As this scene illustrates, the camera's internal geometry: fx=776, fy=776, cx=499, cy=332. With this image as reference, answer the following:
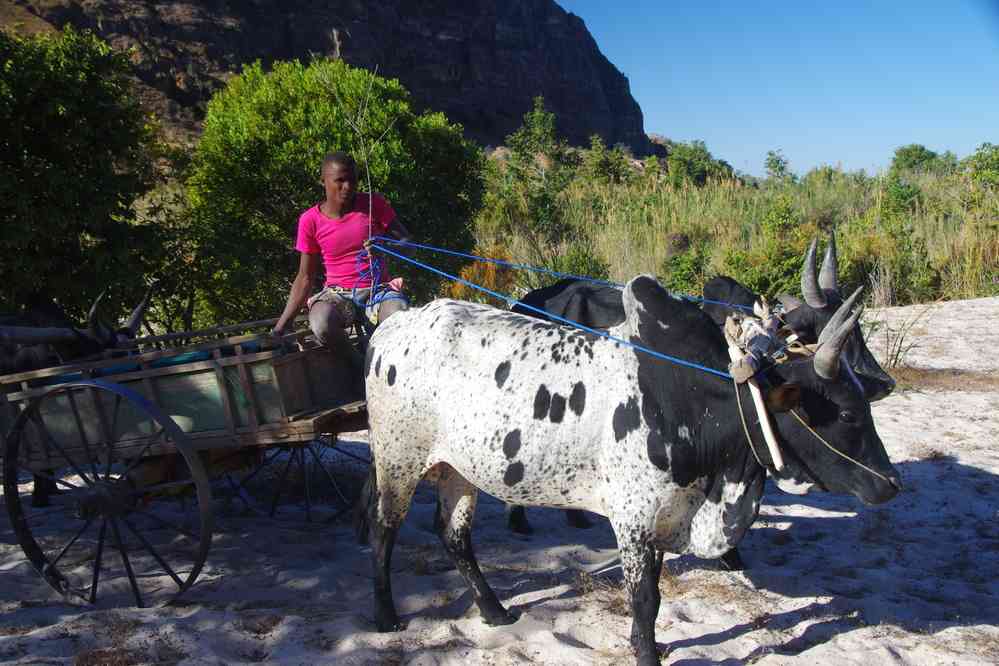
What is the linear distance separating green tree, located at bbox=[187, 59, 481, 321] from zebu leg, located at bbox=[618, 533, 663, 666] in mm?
4864

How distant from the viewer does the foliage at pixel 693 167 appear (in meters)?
A: 19.0

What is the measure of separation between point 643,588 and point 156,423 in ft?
8.52

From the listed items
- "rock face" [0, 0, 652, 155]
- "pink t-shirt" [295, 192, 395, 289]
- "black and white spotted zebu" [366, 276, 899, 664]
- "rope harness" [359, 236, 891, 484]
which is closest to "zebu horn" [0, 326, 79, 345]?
"pink t-shirt" [295, 192, 395, 289]

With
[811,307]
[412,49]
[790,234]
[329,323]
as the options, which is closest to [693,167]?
[790,234]

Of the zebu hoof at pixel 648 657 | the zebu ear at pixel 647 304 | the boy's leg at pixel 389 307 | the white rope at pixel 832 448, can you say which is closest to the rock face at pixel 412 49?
the boy's leg at pixel 389 307

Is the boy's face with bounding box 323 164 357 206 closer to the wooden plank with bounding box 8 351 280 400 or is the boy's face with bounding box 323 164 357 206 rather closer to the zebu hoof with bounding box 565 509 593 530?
the wooden plank with bounding box 8 351 280 400

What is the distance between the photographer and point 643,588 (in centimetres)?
318

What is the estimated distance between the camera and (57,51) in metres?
5.90

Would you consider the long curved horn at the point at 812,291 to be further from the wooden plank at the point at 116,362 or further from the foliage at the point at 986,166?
the foliage at the point at 986,166

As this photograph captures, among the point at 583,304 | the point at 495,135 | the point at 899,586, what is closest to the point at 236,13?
the point at 495,135

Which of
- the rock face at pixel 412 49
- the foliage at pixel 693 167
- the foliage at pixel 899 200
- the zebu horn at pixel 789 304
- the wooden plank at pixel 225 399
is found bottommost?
the wooden plank at pixel 225 399

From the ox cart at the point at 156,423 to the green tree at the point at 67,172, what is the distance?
1.87 m

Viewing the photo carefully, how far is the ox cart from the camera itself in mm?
3898

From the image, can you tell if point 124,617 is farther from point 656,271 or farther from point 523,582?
point 656,271
